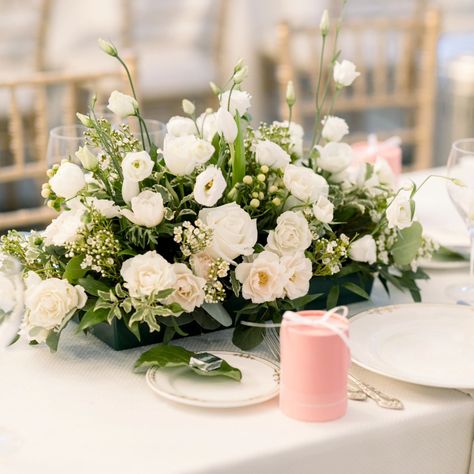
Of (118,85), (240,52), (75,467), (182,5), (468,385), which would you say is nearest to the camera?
(75,467)

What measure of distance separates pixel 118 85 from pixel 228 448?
3.16m

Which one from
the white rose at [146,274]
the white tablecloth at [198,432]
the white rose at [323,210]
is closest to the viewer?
the white tablecloth at [198,432]

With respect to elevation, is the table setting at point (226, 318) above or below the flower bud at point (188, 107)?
below

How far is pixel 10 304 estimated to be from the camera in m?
0.94

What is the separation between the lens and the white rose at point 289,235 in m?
1.15

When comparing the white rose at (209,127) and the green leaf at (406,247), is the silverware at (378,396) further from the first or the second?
the white rose at (209,127)

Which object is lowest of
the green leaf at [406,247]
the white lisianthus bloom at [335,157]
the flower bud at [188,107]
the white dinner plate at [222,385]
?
the white dinner plate at [222,385]

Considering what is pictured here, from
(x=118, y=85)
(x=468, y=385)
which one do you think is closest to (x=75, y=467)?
(x=468, y=385)

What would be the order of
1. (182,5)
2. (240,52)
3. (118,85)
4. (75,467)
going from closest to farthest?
(75,467) < (118,85) < (182,5) < (240,52)

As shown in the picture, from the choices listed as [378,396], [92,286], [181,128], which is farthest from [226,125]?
[378,396]

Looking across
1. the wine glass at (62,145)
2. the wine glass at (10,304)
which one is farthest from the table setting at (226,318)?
the wine glass at (62,145)

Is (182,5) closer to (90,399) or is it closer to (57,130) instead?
(57,130)

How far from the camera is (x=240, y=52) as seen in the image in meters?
4.70

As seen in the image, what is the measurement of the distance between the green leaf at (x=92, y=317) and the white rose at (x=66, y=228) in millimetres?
90
